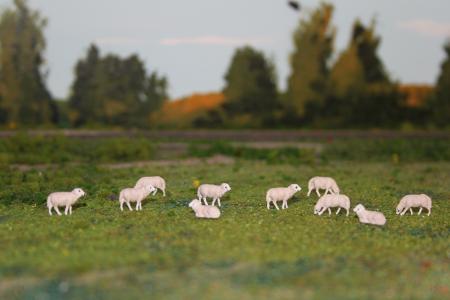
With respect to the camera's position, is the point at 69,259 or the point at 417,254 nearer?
the point at 69,259

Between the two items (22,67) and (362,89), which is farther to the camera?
(362,89)

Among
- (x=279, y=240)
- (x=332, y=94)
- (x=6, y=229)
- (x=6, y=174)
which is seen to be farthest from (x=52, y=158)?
(x=332, y=94)

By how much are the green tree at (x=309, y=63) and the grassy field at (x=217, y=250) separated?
39578mm

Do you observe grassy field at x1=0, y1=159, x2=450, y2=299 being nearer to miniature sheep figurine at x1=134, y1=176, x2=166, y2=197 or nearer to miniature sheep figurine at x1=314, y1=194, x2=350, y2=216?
miniature sheep figurine at x1=314, y1=194, x2=350, y2=216

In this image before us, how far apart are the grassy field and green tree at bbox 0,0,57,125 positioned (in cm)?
3768

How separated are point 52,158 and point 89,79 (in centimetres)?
2799

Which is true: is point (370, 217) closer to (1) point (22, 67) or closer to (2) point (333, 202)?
(2) point (333, 202)

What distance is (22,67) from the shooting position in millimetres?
59781

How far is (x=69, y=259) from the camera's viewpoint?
45.4ft

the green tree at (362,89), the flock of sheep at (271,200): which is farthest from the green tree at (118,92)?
the flock of sheep at (271,200)

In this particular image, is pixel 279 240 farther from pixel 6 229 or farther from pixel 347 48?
pixel 347 48

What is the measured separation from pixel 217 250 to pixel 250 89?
167 feet

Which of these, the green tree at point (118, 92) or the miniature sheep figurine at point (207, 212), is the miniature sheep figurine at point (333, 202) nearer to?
the miniature sheep figurine at point (207, 212)

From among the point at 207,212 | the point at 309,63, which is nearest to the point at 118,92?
the point at 309,63
